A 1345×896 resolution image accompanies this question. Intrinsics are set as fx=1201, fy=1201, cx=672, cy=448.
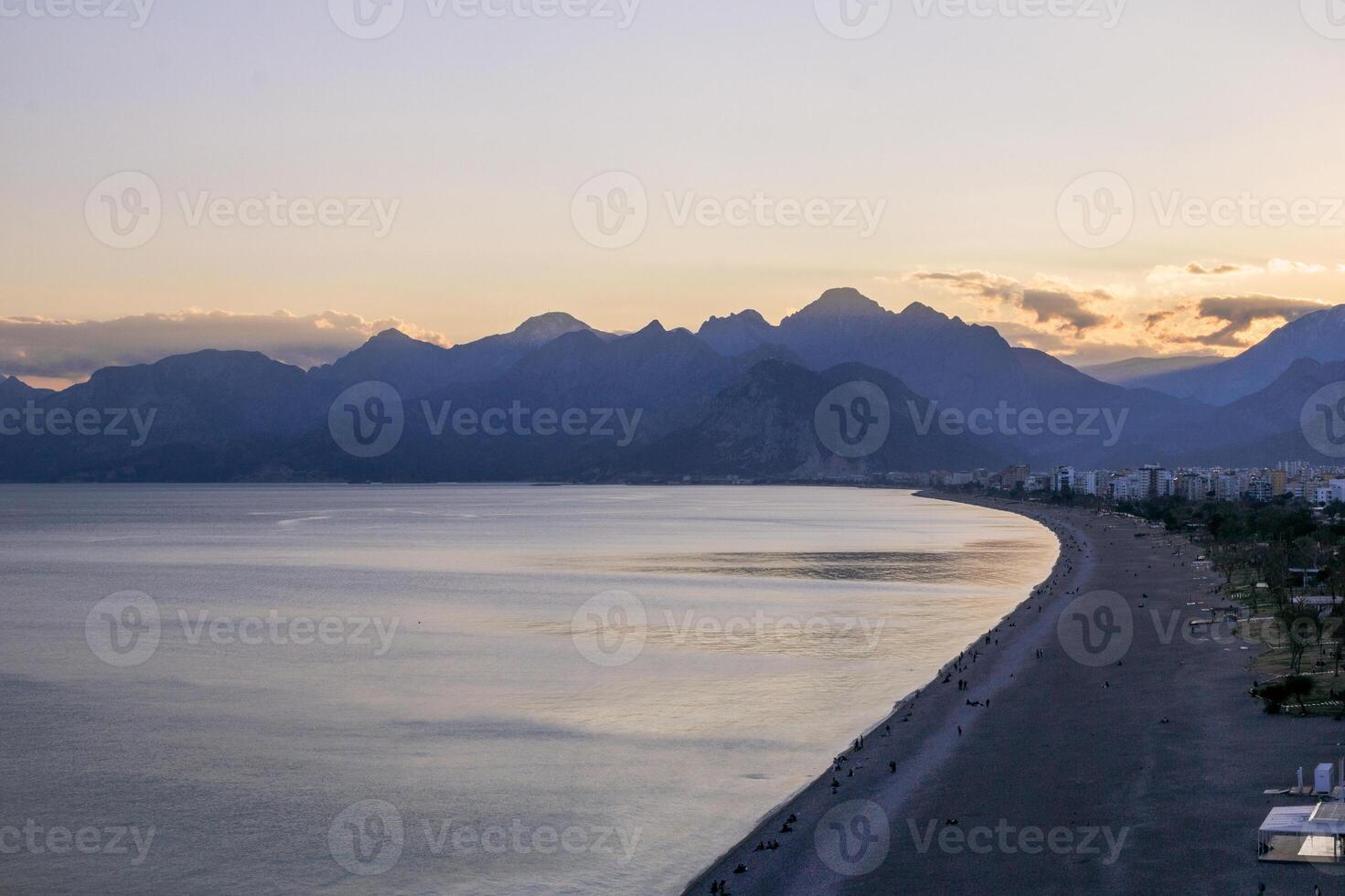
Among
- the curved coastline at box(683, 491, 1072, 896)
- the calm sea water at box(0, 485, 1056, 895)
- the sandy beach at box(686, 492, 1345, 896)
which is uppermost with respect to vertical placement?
the sandy beach at box(686, 492, 1345, 896)

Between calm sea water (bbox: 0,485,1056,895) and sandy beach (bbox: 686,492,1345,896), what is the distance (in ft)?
6.19

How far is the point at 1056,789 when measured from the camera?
2675 cm

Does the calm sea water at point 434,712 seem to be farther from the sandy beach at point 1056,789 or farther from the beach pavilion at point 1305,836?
the beach pavilion at point 1305,836

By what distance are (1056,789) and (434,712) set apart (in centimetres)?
2037

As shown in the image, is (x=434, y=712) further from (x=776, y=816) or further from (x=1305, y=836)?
(x=1305, y=836)

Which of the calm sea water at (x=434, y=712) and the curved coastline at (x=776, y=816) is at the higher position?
the curved coastline at (x=776, y=816)

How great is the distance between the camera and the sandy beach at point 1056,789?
2148 centimetres

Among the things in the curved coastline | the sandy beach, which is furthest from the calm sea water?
the sandy beach

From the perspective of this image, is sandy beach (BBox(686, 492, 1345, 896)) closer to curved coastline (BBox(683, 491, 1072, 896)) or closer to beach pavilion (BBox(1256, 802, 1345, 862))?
curved coastline (BBox(683, 491, 1072, 896))

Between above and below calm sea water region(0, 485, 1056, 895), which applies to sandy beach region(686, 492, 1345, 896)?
above

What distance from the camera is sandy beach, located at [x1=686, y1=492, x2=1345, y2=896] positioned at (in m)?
21.5

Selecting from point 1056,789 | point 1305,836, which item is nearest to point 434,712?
point 1056,789

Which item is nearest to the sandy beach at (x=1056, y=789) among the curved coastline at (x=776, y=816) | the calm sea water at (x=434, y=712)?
the curved coastline at (x=776, y=816)

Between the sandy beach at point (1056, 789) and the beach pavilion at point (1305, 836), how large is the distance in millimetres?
382
